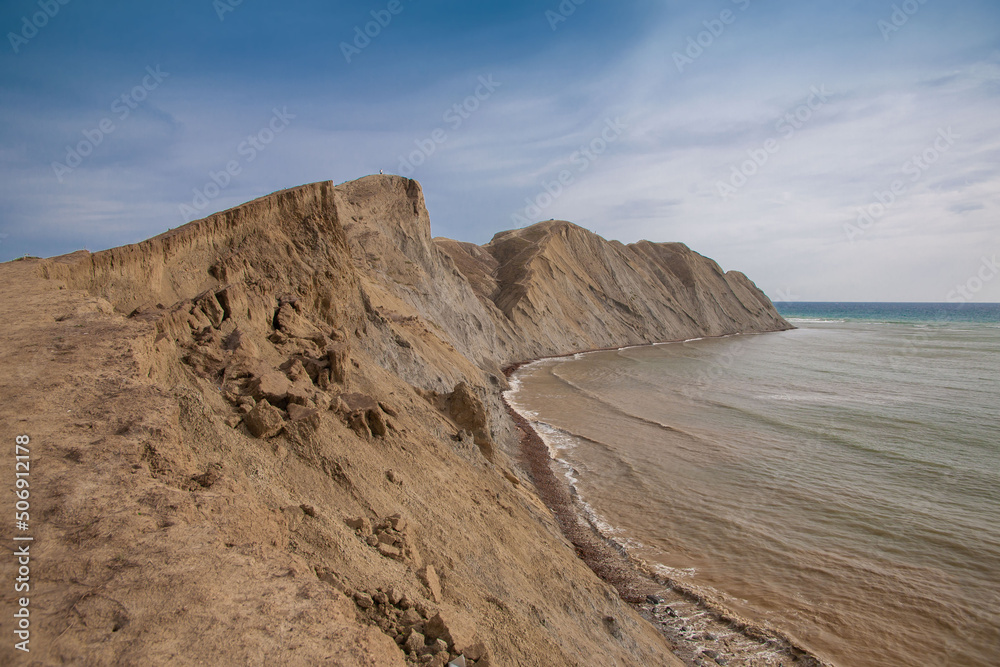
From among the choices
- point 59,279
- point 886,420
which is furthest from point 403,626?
point 886,420

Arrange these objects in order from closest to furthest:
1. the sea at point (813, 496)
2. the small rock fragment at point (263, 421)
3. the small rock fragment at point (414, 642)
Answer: the small rock fragment at point (414, 642)
the small rock fragment at point (263, 421)
the sea at point (813, 496)

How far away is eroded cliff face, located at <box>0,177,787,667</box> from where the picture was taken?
3182 mm

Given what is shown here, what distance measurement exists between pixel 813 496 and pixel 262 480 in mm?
11919

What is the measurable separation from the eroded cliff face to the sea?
2750 millimetres

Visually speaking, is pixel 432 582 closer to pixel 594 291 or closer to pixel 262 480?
pixel 262 480

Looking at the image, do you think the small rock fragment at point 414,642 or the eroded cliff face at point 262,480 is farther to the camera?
the small rock fragment at point 414,642

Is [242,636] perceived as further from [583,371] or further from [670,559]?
[583,371]

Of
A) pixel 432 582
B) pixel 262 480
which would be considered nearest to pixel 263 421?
pixel 262 480

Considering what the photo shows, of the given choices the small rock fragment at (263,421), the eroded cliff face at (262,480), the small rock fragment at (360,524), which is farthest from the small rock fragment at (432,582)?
the small rock fragment at (263,421)

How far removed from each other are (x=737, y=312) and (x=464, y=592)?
220 feet

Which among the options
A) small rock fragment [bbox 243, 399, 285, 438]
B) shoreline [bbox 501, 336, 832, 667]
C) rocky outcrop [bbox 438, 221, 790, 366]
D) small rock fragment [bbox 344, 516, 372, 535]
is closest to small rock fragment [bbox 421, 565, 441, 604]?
small rock fragment [bbox 344, 516, 372, 535]

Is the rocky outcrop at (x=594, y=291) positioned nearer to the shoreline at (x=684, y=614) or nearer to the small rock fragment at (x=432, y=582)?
the shoreline at (x=684, y=614)

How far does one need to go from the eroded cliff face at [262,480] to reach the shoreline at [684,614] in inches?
23.6

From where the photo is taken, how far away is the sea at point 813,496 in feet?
25.6
